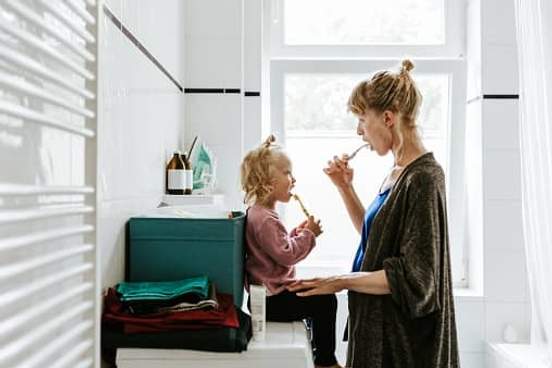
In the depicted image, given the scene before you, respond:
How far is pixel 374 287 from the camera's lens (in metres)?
1.85

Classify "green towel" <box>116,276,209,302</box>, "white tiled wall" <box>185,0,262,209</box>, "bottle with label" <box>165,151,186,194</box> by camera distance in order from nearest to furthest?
1. "green towel" <box>116,276,209,302</box>
2. "bottle with label" <box>165,151,186,194</box>
3. "white tiled wall" <box>185,0,262,209</box>

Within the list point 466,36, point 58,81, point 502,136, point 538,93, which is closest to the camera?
point 58,81

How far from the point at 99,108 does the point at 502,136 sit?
2168 mm

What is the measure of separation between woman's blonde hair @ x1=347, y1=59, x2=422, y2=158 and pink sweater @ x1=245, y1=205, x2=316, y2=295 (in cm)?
41

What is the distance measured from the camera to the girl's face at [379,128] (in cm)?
196

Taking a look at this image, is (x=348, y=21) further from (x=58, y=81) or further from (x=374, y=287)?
(x=58, y=81)

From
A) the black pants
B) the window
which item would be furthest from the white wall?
the window

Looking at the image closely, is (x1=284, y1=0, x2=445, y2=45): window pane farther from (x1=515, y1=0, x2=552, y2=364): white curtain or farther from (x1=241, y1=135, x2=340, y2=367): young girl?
(x1=241, y1=135, x2=340, y2=367): young girl

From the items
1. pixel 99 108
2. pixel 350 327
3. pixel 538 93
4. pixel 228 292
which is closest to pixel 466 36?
pixel 538 93

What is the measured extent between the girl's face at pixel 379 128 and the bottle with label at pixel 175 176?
28.2 inches

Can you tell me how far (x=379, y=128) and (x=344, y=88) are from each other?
1.34 m

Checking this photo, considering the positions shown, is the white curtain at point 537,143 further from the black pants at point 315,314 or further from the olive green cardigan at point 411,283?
the black pants at point 315,314

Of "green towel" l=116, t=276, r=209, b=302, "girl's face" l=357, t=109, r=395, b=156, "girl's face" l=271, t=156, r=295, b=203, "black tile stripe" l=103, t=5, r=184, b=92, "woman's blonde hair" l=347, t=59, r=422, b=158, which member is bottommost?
"green towel" l=116, t=276, r=209, b=302

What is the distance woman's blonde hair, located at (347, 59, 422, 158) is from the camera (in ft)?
6.34
